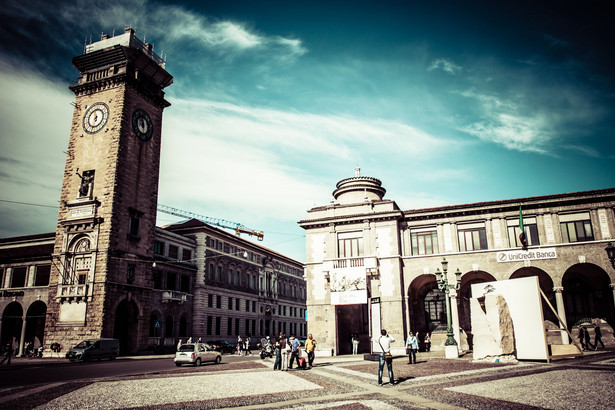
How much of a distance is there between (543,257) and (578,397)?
23363 millimetres

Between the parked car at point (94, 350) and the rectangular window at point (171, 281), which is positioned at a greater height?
the rectangular window at point (171, 281)

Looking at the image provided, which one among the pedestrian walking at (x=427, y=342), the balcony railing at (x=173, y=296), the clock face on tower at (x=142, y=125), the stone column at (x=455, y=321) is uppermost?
the clock face on tower at (x=142, y=125)

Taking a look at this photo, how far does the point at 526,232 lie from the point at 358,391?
2450cm

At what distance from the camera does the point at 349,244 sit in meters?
35.5

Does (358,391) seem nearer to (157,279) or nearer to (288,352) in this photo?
(288,352)

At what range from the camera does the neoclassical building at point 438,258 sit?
30703mm

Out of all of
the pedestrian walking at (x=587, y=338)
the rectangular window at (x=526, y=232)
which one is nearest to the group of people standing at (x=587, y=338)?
the pedestrian walking at (x=587, y=338)

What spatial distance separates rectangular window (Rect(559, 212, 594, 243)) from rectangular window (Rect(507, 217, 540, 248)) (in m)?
1.83

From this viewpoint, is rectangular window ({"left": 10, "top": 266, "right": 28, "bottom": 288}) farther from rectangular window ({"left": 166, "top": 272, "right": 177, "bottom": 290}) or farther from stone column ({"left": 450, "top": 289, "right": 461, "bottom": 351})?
stone column ({"left": 450, "top": 289, "right": 461, "bottom": 351})

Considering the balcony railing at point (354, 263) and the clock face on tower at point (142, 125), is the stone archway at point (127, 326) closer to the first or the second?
the clock face on tower at point (142, 125)

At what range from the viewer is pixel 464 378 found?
15250mm

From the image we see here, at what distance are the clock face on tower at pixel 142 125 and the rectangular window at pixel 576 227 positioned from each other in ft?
126

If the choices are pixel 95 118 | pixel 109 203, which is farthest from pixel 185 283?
pixel 95 118

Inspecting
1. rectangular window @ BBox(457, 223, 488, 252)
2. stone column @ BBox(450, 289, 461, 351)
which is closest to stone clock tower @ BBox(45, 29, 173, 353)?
stone column @ BBox(450, 289, 461, 351)
